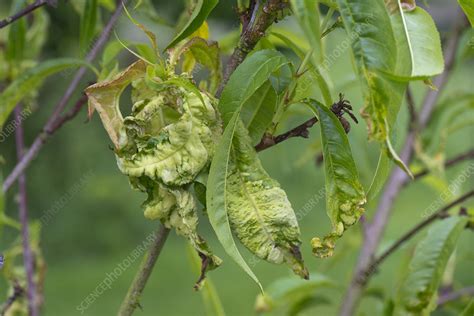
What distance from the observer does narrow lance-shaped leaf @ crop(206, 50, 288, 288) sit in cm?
64

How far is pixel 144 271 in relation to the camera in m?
0.74

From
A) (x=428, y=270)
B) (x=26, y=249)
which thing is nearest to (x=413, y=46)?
(x=428, y=270)

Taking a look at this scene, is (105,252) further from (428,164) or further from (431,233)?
(431,233)

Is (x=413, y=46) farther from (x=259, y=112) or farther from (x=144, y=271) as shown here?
(x=144, y=271)

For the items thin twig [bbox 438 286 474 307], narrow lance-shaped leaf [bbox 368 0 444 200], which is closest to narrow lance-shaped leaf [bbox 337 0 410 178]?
narrow lance-shaped leaf [bbox 368 0 444 200]

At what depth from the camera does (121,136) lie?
69 cm

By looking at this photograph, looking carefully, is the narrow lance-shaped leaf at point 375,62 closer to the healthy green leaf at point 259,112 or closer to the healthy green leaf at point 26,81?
the healthy green leaf at point 259,112

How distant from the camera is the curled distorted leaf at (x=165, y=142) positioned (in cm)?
67

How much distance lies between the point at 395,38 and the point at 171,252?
13.8 ft

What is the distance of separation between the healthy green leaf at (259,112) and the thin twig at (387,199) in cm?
58

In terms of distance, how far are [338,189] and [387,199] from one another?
868 mm

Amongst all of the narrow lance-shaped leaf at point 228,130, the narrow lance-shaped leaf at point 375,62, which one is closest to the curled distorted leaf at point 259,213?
the narrow lance-shaped leaf at point 228,130

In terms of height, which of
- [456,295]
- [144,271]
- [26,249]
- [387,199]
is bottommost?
[456,295]

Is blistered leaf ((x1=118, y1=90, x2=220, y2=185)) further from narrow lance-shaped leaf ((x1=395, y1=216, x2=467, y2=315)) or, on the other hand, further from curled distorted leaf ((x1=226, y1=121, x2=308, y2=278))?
narrow lance-shaped leaf ((x1=395, y1=216, x2=467, y2=315))
